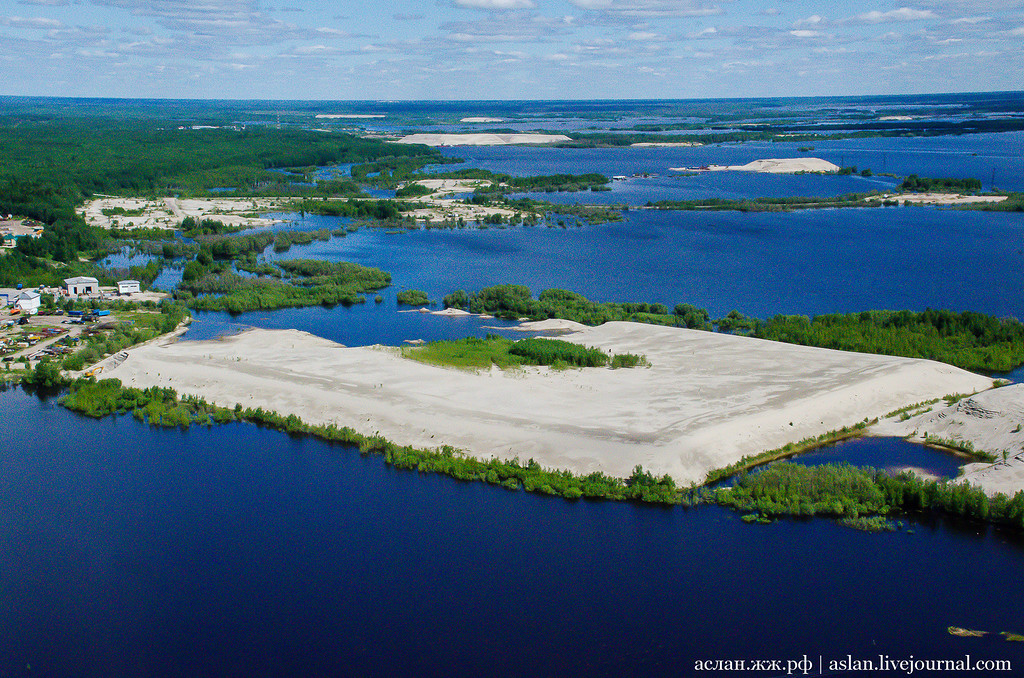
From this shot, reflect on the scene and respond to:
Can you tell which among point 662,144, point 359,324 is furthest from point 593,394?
point 662,144

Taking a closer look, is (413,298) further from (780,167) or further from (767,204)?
(780,167)

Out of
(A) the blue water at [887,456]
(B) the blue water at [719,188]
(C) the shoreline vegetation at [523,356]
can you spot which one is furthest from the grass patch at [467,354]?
(B) the blue water at [719,188]

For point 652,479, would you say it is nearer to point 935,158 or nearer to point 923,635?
point 923,635

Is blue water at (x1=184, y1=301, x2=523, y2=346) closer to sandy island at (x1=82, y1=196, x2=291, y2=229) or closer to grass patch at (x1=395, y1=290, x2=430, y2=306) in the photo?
grass patch at (x1=395, y1=290, x2=430, y2=306)

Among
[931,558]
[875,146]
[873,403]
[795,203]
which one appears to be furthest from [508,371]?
[875,146]

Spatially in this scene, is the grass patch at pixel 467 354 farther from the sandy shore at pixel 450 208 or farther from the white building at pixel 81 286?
the sandy shore at pixel 450 208

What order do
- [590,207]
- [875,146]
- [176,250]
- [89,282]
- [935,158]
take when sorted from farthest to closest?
[875,146]
[935,158]
[590,207]
[176,250]
[89,282]

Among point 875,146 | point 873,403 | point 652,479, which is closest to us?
point 652,479

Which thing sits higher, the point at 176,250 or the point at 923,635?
the point at 176,250
